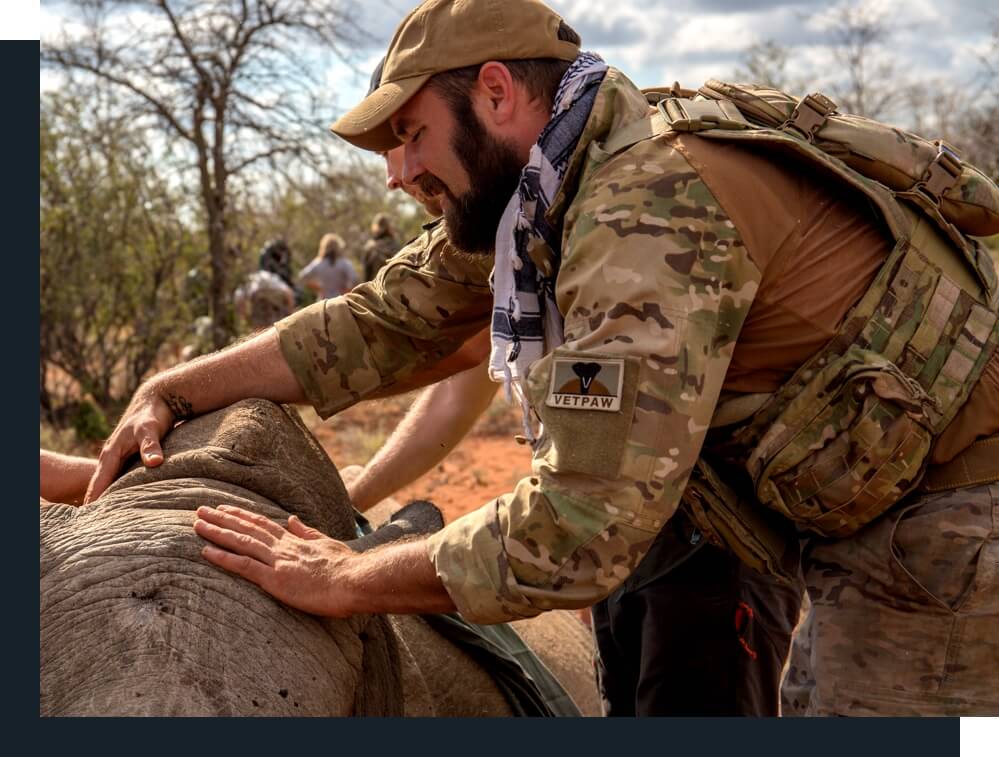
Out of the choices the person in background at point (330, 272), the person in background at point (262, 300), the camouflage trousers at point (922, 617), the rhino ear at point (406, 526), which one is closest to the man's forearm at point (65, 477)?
the rhino ear at point (406, 526)

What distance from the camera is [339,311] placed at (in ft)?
13.0

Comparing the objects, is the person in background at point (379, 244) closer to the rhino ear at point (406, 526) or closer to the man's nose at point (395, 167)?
the man's nose at point (395, 167)

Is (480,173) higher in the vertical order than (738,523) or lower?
higher

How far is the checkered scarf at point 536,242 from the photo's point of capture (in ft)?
10.2

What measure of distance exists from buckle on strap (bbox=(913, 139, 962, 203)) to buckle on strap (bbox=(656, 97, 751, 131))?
50cm

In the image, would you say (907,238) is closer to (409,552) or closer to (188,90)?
(409,552)

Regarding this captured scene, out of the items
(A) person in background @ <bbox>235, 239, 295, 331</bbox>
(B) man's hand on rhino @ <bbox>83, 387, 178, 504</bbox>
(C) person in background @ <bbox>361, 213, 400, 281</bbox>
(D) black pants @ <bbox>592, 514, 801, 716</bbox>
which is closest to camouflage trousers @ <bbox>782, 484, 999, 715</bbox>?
(D) black pants @ <bbox>592, 514, 801, 716</bbox>

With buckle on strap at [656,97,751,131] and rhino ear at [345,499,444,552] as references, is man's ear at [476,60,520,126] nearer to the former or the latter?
buckle on strap at [656,97,751,131]

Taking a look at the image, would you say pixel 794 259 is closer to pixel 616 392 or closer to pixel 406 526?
pixel 616 392

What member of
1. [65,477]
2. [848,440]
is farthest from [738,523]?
[65,477]

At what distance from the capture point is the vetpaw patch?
8.87 ft

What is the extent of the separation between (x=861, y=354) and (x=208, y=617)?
62.2 inches

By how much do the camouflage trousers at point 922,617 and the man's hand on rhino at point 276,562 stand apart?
1276mm

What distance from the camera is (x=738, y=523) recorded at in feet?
10.7
